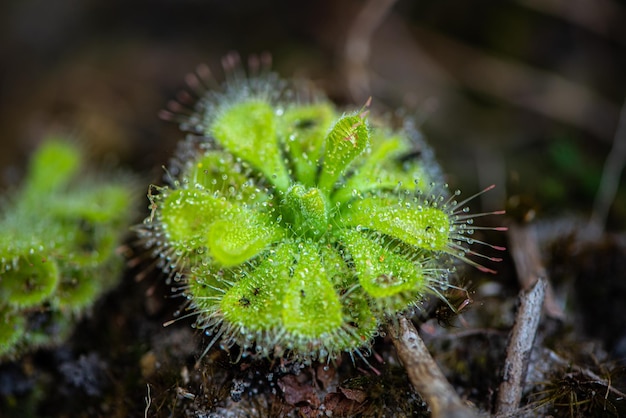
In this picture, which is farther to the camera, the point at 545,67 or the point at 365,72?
the point at 545,67

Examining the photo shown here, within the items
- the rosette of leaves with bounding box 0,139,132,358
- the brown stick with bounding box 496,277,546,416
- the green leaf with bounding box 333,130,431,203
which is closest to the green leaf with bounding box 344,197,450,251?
the green leaf with bounding box 333,130,431,203

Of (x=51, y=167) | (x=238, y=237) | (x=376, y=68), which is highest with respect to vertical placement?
(x=51, y=167)

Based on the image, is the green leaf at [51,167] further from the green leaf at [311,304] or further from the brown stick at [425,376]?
the brown stick at [425,376]

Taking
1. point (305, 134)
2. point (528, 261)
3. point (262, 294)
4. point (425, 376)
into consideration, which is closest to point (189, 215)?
point (262, 294)

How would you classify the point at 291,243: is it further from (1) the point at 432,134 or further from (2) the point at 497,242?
(1) the point at 432,134

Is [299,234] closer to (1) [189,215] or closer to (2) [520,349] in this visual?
(1) [189,215]

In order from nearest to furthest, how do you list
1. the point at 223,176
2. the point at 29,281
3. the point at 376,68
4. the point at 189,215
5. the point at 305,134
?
the point at 189,215
the point at 223,176
the point at 29,281
the point at 305,134
the point at 376,68

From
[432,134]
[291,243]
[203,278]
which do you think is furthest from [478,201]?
[203,278]

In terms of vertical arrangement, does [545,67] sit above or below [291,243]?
below
